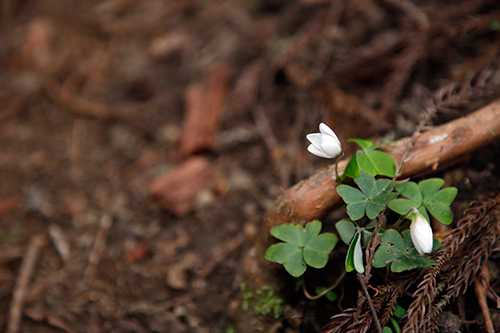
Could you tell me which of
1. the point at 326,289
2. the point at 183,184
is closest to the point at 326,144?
the point at 326,289

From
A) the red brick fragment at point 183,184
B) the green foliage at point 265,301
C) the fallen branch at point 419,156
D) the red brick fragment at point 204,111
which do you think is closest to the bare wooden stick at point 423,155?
the fallen branch at point 419,156

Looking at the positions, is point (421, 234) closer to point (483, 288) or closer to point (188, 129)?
point (483, 288)

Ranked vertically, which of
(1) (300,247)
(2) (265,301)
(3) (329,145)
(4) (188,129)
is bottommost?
(2) (265,301)

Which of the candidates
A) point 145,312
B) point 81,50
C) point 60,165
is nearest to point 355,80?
point 145,312

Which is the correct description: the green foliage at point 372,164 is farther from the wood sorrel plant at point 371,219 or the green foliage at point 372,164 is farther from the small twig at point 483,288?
the small twig at point 483,288

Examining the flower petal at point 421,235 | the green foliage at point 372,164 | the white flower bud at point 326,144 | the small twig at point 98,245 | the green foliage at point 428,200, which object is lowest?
the small twig at point 98,245

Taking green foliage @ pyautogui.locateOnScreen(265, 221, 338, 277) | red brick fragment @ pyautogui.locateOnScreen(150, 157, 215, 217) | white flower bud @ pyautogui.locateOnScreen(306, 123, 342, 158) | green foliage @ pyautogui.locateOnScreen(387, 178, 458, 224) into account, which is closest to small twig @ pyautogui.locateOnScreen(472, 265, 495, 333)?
green foliage @ pyautogui.locateOnScreen(387, 178, 458, 224)
